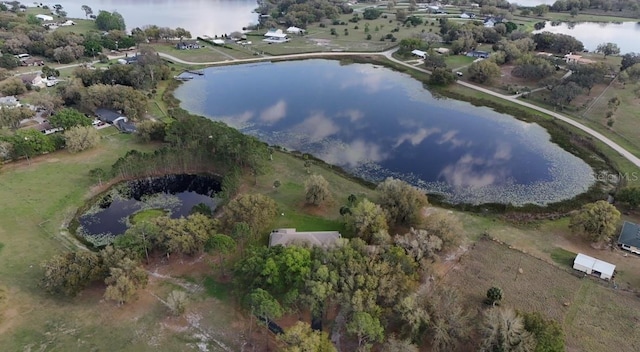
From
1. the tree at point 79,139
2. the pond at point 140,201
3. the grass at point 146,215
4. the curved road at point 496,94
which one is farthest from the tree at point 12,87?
the grass at point 146,215

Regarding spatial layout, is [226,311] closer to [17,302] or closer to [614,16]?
[17,302]

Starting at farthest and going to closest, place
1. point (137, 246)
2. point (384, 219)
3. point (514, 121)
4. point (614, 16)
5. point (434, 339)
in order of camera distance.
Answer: point (614, 16) < point (514, 121) < point (384, 219) < point (137, 246) < point (434, 339)

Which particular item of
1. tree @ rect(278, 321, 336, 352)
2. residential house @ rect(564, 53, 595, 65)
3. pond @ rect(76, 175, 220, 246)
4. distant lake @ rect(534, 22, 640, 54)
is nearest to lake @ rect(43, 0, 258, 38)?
pond @ rect(76, 175, 220, 246)

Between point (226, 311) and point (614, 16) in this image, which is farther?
point (614, 16)

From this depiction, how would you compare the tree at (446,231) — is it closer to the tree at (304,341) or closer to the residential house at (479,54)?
the tree at (304,341)

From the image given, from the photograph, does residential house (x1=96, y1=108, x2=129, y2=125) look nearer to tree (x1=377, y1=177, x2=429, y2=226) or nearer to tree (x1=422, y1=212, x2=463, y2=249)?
tree (x1=377, y1=177, x2=429, y2=226)

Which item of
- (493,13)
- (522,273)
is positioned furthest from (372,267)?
(493,13)
